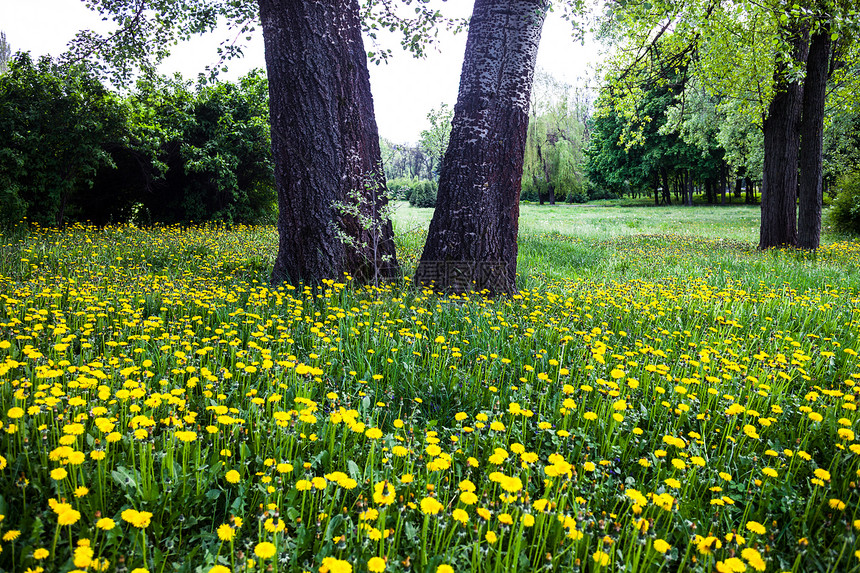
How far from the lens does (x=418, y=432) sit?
220 cm

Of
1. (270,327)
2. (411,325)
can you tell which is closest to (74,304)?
(270,327)

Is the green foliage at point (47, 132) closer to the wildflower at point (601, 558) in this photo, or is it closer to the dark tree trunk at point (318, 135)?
the dark tree trunk at point (318, 135)

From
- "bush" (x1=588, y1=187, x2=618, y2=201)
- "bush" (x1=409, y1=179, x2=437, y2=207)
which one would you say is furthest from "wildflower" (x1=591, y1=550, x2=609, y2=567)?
"bush" (x1=588, y1=187, x2=618, y2=201)

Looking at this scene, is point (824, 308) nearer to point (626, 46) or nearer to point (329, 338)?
point (329, 338)

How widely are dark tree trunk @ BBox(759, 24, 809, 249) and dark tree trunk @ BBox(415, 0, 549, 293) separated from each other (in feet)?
28.2

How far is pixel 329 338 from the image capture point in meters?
2.89

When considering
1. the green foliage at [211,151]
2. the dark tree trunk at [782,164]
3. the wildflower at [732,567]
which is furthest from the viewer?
the green foliage at [211,151]

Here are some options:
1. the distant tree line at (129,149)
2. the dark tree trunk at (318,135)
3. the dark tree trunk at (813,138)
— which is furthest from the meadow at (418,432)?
the dark tree trunk at (813,138)

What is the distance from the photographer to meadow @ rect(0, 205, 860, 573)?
1420mm

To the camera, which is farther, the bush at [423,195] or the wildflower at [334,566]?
the bush at [423,195]

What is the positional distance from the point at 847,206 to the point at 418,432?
1762cm

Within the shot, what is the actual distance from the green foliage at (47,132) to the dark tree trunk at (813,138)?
14663 mm

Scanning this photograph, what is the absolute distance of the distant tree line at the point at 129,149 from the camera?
8.85 metres

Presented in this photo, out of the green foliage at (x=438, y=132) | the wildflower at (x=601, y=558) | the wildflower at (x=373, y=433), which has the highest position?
the green foliage at (x=438, y=132)
